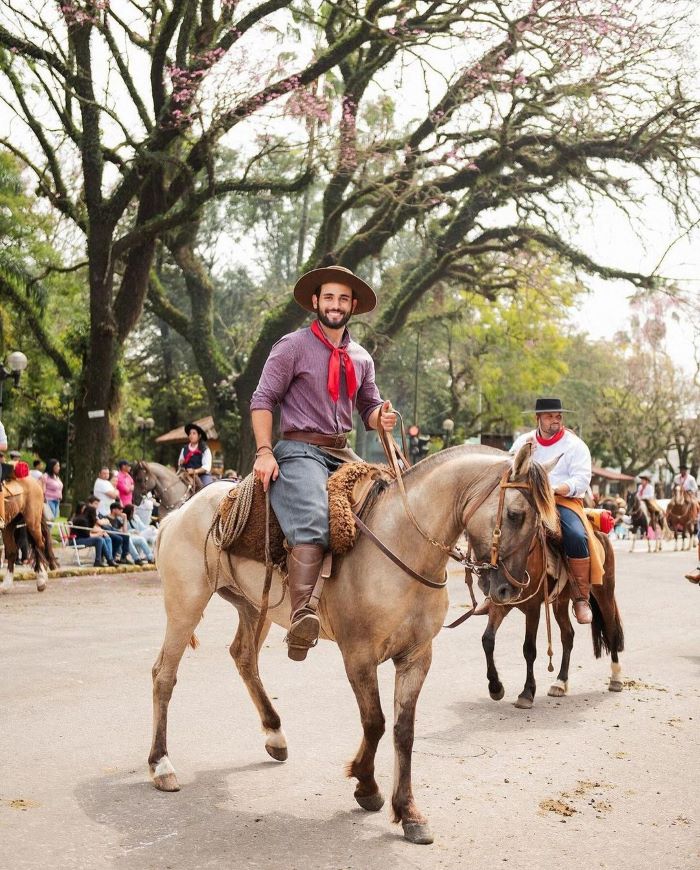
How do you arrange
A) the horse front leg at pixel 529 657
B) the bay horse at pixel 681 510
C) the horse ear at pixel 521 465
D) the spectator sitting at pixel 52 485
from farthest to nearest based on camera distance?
1. the bay horse at pixel 681 510
2. the spectator sitting at pixel 52 485
3. the horse front leg at pixel 529 657
4. the horse ear at pixel 521 465

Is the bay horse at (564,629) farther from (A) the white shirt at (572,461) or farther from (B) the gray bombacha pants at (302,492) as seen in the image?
(B) the gray bombacha pants at (302,492)

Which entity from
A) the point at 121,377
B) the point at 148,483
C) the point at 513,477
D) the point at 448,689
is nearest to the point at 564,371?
the point at 121,377

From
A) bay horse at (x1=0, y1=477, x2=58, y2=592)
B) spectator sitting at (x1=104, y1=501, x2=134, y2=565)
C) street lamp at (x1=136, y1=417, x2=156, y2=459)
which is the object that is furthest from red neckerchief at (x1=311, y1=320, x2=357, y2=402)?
street lamp at (x1=136, y1=417, x2=156, y2=459)

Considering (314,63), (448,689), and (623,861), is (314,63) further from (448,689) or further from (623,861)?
(623,861)

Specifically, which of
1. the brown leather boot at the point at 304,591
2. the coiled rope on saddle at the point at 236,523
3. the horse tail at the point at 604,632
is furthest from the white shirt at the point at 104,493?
the brown leather boot at the point at 304,591

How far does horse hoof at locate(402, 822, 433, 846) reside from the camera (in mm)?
4582

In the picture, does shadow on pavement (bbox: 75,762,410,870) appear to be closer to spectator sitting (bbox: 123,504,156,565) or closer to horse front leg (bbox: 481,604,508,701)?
horse front leg (bbox: 481,604,508,701)

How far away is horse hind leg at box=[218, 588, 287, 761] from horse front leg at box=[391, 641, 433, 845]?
1264 millimetres

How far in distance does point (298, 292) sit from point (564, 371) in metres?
45.8

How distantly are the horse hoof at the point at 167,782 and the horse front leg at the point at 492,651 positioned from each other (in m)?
3.28

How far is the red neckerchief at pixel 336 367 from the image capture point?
5449 millimetres

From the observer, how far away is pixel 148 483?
16844 millimetres

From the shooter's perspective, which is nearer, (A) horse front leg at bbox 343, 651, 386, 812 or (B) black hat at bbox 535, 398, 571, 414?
(A) horse front leg at bbox 343, 651, 386, 812

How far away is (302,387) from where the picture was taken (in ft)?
18.0
